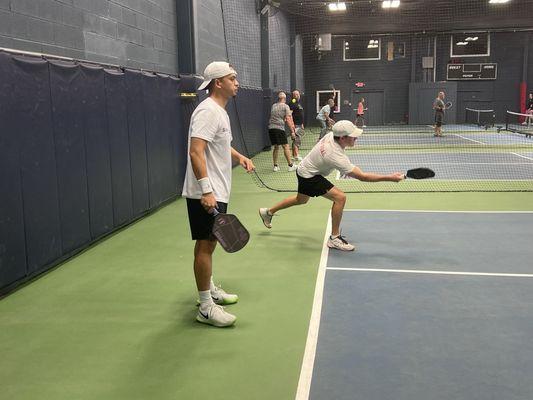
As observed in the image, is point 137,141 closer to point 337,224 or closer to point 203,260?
point 337,224

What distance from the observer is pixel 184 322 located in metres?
4.47

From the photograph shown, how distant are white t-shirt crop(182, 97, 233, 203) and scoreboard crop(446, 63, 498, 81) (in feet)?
106

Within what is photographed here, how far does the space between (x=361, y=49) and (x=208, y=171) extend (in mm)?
31692

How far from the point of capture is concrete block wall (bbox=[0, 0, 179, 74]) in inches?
236

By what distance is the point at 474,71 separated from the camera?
33.1 meters

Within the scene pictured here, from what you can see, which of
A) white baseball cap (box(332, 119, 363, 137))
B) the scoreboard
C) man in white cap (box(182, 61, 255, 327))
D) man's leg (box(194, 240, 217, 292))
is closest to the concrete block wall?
man in white cap (box(182, 61, 255, 327))

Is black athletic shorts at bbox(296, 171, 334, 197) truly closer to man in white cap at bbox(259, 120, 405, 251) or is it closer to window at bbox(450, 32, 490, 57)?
man in white cap at bbox(259, 120, 405, 251)

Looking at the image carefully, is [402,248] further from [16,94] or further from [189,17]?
[189,17]

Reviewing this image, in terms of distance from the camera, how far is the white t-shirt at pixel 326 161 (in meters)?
6.22

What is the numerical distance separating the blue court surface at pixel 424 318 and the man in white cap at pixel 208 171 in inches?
36.2

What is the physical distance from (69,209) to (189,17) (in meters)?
6.70

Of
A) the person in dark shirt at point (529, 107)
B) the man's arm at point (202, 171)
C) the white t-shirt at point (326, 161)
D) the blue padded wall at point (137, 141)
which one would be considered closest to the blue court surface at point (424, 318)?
the white t-shirt at point (326, 161)

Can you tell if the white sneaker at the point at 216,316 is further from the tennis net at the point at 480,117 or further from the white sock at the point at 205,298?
the tennis net at the point at 480,117

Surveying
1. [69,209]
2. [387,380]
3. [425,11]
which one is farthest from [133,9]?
[425,11]
